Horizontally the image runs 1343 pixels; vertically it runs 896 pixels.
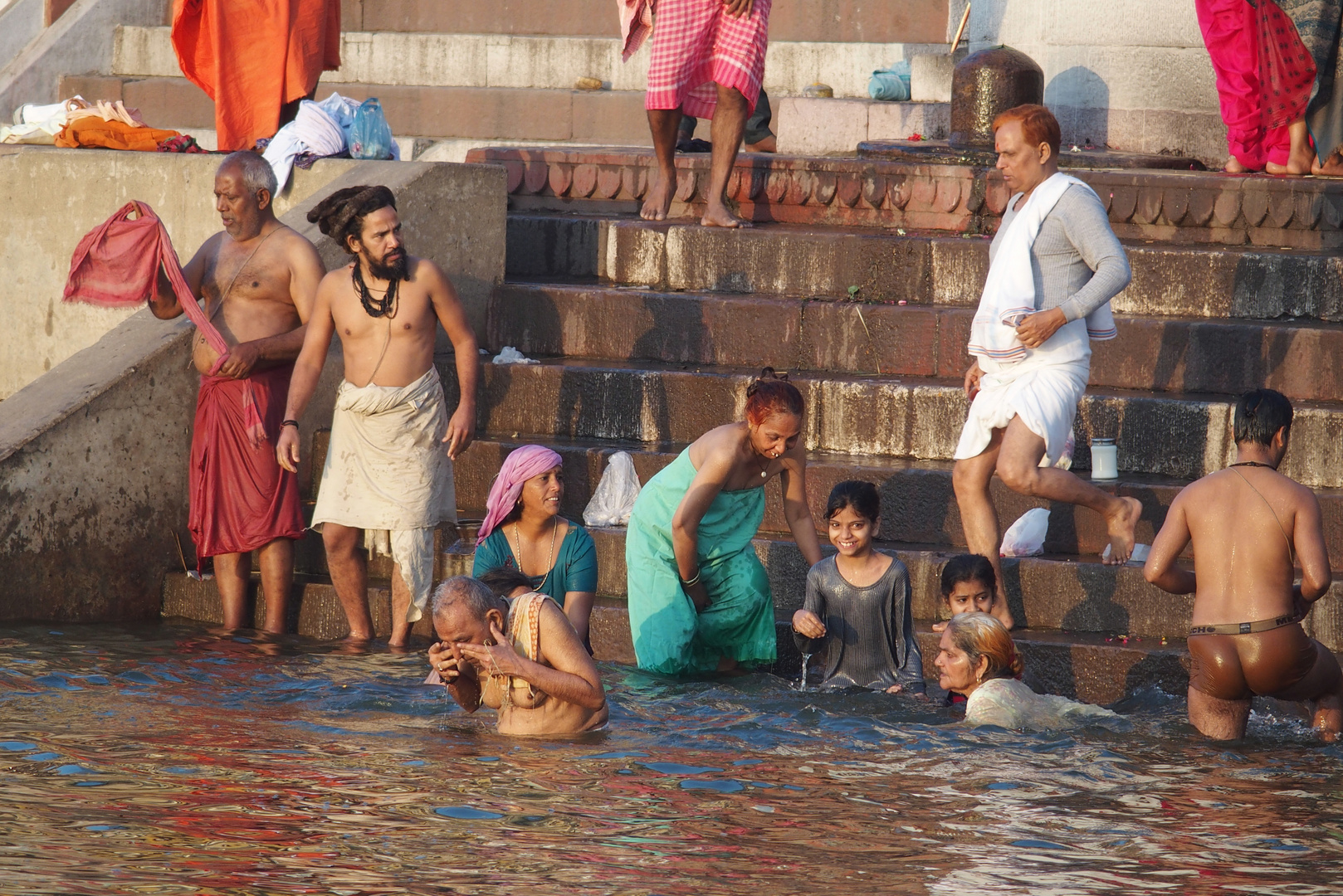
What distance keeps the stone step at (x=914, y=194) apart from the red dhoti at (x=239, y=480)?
3.15 m

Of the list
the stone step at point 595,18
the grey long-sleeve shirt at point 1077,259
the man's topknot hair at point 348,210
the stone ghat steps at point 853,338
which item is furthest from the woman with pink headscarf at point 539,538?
the stone step at point 595,18

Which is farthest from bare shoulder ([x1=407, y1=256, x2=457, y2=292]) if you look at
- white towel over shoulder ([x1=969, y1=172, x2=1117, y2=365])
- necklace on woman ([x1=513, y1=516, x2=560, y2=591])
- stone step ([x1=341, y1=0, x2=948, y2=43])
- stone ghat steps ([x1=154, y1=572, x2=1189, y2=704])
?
stone step ([x1=341, y1=0, x2=948, y2=43])

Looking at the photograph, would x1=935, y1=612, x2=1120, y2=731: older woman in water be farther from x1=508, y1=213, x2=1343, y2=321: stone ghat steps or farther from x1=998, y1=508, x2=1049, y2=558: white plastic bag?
x1=508, y1=213, x2=1343, y2=321: stone ghat steps

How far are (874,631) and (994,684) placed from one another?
70cm

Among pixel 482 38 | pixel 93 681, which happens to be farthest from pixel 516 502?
pixel 482 38

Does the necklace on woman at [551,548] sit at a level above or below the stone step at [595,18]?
below

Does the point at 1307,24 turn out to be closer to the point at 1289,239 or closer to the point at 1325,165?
the point at 1325,165

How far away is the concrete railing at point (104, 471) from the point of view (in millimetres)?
7762

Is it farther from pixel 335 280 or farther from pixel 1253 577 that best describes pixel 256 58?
pixel 1253 577

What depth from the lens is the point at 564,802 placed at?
17.0 ft

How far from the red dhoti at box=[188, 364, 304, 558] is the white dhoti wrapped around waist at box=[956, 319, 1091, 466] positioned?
311 cm

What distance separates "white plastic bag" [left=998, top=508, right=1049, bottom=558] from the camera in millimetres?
7266

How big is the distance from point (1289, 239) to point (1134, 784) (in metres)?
4.58

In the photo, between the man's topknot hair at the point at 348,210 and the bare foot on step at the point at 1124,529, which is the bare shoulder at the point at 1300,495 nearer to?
the bare foot on step at the point at 1124,529
